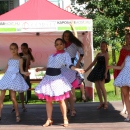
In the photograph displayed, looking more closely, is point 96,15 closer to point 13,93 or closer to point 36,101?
point 36,101

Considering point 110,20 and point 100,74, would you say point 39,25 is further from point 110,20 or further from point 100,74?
point 110,20

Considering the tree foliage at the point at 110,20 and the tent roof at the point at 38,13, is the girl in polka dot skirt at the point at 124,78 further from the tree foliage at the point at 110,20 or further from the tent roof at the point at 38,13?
the tree foliage at the point at 110,20

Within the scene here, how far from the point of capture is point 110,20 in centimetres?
1371

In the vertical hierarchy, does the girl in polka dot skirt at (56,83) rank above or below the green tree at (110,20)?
below

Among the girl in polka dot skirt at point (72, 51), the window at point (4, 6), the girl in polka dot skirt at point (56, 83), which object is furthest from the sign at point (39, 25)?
the window at point (4, 6)

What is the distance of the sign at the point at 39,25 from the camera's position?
1036cm

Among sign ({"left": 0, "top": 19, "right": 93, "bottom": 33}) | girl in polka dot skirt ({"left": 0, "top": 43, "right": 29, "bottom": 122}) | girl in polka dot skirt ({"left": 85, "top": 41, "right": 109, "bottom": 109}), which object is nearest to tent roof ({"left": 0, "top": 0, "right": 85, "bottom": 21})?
sign ({"left": 0, "top": 19, "right": 93, "bottom": 33})

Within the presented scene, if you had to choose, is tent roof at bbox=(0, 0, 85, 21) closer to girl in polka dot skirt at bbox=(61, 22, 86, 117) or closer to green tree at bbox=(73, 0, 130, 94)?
girl in polka dot skirt at bbox=(61, 22, 86, 117)

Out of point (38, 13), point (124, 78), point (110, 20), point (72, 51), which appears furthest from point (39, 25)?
point (110, 20)

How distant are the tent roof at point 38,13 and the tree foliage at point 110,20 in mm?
2279

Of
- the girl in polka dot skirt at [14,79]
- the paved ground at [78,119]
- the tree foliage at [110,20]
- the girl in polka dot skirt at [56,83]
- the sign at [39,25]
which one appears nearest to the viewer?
the girl in polka dot skirt at [56,83]

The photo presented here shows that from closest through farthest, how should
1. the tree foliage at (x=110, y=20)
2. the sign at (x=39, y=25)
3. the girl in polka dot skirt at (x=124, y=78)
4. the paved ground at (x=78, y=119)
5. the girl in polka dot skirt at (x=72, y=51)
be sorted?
the paved ground at (x=78, y=119) → the girl in polka dot skirt at (x=124, y=78) → the girl in polka dot skirt at (x=72, y=51) → the sign at (x=39, y=25) → the tree foliage at (x=110, y=20)

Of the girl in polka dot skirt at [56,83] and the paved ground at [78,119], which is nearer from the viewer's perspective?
the girl in polka dot skirt at [56,83]

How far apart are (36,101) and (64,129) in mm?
5417
